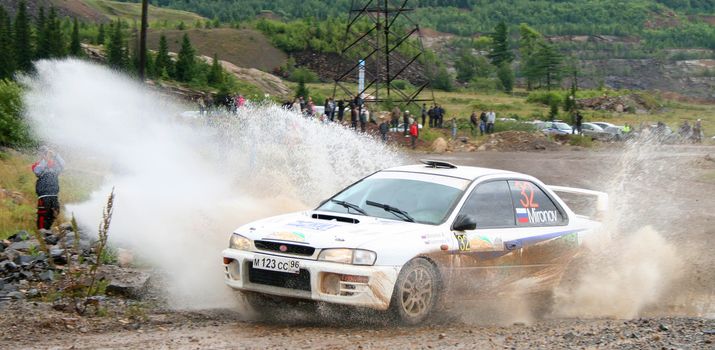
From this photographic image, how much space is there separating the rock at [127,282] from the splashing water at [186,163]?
0.96ft

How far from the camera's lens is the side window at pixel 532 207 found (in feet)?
32.6

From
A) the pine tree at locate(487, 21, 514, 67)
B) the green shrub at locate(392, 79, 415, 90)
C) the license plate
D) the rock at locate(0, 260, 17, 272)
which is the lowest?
the green shrub at locate(392, 79, 415, 90)

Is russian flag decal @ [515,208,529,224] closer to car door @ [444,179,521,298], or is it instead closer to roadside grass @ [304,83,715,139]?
Result: car door @ [444,179,521,298]

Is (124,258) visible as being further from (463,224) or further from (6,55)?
(6,55)

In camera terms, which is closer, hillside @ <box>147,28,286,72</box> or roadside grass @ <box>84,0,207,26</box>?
hillside @ <box>147,28,286,72</box>

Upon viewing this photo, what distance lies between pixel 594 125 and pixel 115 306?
44384 millimetres

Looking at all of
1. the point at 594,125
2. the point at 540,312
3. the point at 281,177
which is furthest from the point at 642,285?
the point at 594,125

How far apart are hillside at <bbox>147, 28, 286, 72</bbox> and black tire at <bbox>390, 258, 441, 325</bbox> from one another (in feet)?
251

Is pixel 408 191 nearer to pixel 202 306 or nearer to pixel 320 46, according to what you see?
pixel 202 306

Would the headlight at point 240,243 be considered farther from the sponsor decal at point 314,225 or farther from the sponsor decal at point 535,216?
the sponsor decal at point 535,216

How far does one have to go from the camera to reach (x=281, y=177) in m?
17.2

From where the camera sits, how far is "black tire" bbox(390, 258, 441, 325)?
8.39 metres

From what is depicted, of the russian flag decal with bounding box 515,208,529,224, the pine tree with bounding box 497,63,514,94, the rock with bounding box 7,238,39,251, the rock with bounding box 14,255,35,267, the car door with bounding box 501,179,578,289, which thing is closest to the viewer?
the car door with bounding box 501,179,578,289

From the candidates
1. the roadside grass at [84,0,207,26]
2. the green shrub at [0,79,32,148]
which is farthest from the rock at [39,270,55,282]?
the roadside grass at [84,0,207,26]
